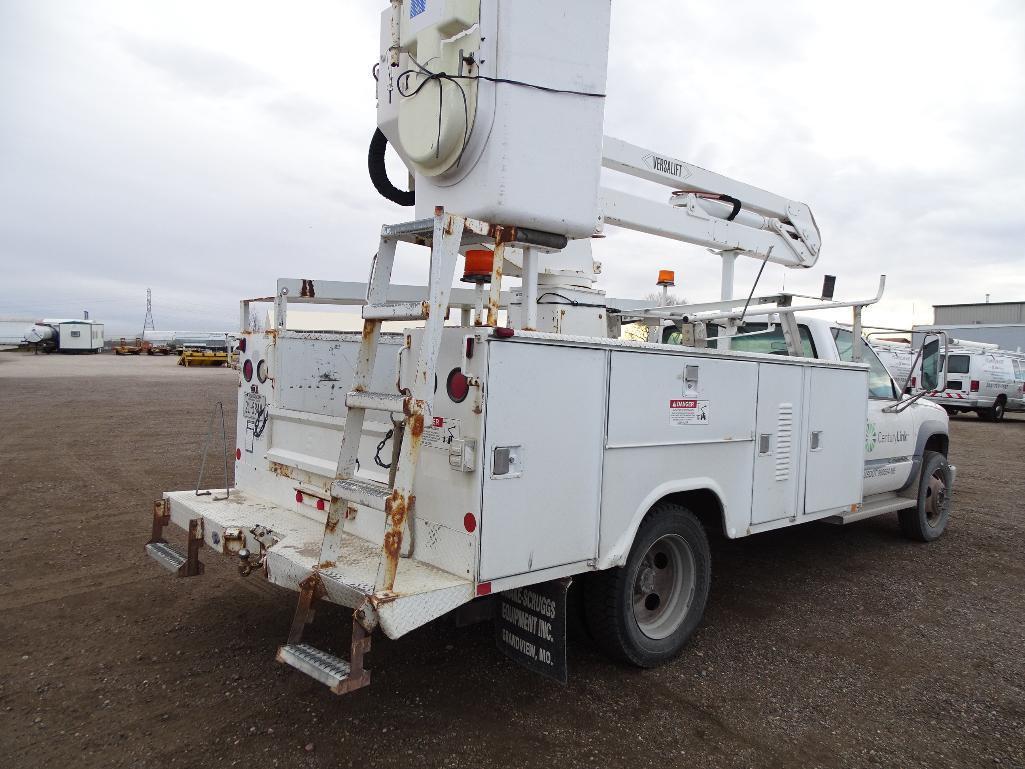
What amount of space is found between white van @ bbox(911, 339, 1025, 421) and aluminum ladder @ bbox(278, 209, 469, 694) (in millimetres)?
22062

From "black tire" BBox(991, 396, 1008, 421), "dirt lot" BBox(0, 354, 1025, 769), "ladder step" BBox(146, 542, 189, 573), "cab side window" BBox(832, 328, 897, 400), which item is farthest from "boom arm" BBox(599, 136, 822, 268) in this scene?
"black tire" BBox(991, 396, 1008, 421)

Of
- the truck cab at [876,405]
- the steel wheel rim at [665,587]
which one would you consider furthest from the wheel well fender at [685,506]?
the truck cab at [876,405]

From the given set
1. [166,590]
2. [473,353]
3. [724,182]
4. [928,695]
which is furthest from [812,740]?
[724,182]

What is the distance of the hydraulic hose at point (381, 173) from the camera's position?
14.5 ft

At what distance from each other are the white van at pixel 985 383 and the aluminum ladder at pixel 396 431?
22062 mm

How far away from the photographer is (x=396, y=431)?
337 centimetres

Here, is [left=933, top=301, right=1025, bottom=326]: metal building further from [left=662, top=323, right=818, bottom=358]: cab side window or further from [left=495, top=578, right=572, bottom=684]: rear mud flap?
[left=495, top=578, right=572, bottom=684]: rear mud flap

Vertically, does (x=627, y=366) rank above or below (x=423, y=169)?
below

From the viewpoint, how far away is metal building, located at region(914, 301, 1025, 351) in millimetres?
37375

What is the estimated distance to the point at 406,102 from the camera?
3.76 m

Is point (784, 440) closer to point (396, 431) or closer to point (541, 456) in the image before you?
point (541, 456)

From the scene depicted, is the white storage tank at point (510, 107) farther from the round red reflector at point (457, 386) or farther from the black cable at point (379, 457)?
the black cable at point (379, 457)

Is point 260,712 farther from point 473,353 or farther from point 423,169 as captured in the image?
point 423,169

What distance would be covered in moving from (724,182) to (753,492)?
3.03m
